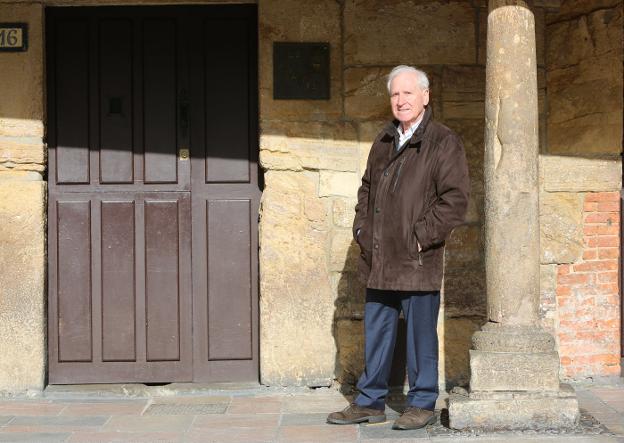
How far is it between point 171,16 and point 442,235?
2477mm

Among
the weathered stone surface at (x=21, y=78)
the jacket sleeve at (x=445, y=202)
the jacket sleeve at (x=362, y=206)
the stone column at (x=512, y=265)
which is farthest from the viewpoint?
the weathered stone surface at (x=21, y=78)

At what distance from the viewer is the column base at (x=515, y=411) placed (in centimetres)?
502

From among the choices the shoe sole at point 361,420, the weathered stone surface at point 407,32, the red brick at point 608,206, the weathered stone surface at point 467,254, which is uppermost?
the weathered stone surface at point 407,32

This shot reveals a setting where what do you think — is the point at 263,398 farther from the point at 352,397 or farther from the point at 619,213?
the point at 619,213

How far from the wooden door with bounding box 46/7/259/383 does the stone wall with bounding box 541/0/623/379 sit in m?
1.98

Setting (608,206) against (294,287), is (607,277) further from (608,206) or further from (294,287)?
(294,287)

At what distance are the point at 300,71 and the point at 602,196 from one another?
2.09 meters

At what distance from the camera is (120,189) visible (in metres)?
6.29

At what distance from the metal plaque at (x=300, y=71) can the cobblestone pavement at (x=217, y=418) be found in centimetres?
188

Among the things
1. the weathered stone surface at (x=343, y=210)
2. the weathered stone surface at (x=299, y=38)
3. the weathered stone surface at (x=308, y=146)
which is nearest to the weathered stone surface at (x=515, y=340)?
the weathered stone surface at (x=343, y=210)

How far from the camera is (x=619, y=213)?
628 centimetres

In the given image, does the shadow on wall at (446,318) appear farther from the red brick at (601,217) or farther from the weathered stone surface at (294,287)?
the red brick at (601,217)

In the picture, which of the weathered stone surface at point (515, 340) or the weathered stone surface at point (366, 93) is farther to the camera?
the weathered stone surface at point (366, 93)

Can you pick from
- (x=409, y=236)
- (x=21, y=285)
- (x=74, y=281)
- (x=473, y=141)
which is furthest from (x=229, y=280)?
(x=473, y=141)
